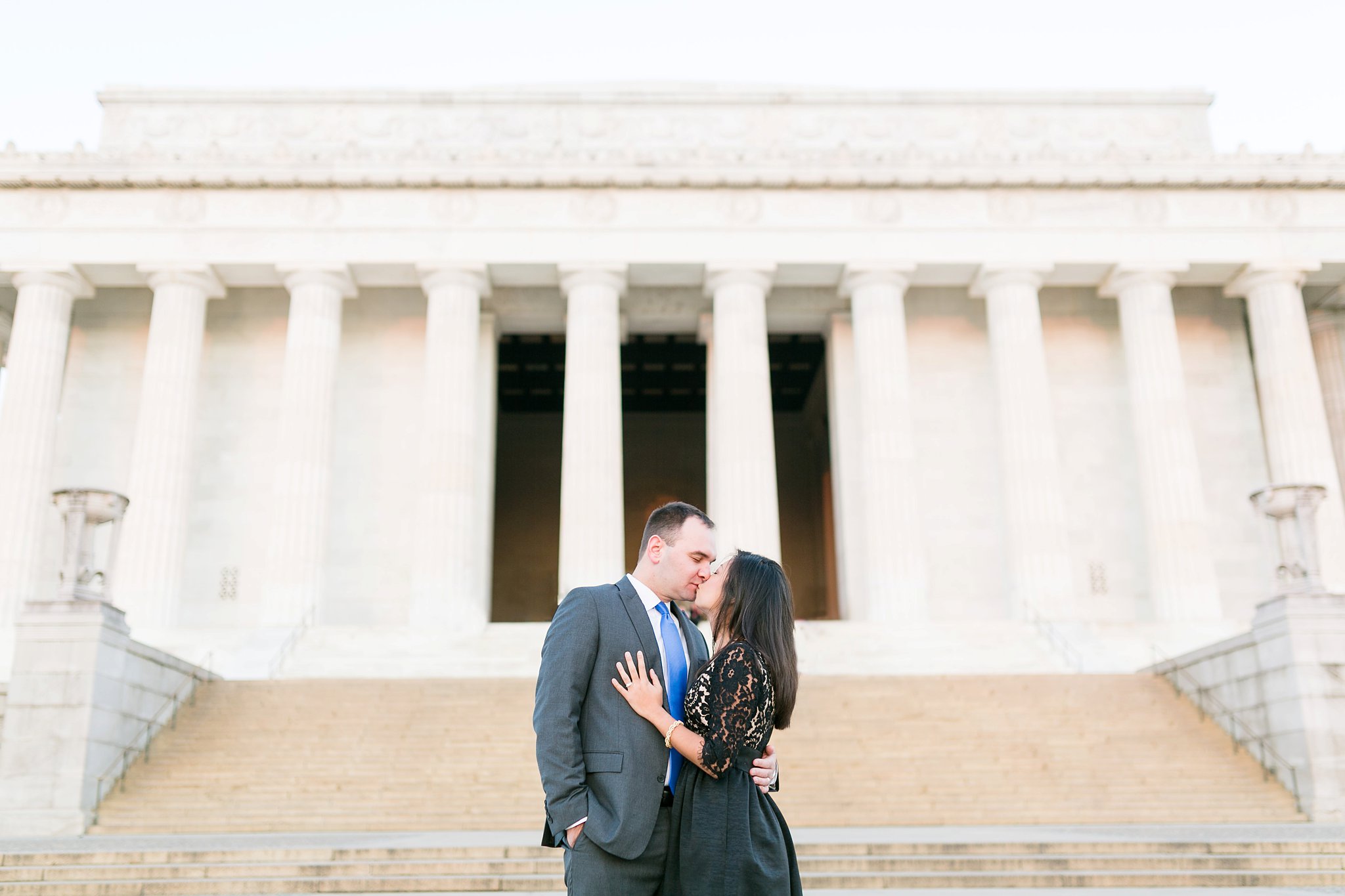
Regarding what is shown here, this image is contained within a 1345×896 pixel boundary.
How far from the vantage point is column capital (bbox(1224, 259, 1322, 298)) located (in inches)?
1435

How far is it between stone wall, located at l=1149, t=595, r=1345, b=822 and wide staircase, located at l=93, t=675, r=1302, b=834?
57 cm

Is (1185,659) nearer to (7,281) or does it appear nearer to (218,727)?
(218,727)

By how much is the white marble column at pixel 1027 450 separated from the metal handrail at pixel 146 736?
22294mm

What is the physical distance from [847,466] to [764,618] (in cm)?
3388

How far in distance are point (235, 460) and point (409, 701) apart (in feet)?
57.3

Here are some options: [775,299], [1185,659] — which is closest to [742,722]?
[1185,659]

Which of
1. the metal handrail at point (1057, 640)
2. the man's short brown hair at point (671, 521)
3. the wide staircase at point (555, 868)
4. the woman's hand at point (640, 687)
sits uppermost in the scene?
the metal handrail at point (1057, 640)

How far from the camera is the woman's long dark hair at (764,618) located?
5.69 meters

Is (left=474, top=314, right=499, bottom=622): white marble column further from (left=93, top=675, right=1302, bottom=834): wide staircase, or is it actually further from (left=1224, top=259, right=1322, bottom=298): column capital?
(left=1224, top=259, right=1322, bottom=298): column capital

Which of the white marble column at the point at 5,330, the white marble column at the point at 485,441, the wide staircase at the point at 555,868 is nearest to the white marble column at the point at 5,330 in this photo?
the white marble column at the point at 5,330

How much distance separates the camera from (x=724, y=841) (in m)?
5.48

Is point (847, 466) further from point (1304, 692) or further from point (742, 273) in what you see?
point (1304, 692)

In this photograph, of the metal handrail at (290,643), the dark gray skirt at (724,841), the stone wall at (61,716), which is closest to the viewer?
the dark gray skirt at (724,841)

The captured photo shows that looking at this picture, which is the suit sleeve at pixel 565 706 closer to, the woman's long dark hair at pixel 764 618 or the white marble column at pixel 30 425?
the woman's long dark hair at pixel 764 618
